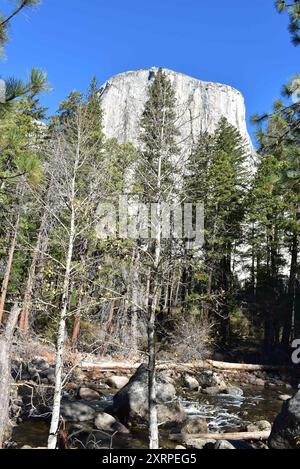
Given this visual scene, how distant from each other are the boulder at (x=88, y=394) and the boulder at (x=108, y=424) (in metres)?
3.51

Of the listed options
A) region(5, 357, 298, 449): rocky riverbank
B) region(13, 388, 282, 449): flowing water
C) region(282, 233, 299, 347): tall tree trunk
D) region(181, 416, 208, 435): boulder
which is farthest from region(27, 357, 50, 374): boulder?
region(282, 233, 299, 347): tall tree trunk

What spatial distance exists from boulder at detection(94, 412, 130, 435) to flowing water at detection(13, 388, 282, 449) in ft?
0.95

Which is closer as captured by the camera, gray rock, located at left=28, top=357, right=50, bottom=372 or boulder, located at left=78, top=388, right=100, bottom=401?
boulder, located at left=78, top=388, right=100, bottom=401

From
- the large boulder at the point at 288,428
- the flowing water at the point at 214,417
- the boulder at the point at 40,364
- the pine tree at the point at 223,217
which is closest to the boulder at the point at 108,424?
the flowing water at the point at 214,417

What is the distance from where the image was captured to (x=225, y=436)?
37.9ft

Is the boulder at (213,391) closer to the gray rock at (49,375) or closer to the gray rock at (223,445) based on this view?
the gray rock at (49,375)

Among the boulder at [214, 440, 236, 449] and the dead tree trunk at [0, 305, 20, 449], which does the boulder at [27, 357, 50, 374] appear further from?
the dead tree trunk at [0, 305, 20, 449]

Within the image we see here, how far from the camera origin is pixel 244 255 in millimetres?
30344

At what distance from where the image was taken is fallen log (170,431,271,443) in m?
11.5

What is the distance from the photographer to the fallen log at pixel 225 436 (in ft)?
37.6

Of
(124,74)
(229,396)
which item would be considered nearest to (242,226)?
(229,396)

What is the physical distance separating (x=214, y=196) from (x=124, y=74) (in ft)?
261

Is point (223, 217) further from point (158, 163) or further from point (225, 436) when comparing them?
point (158, 163)

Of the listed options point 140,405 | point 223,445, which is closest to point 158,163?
point 223,445
